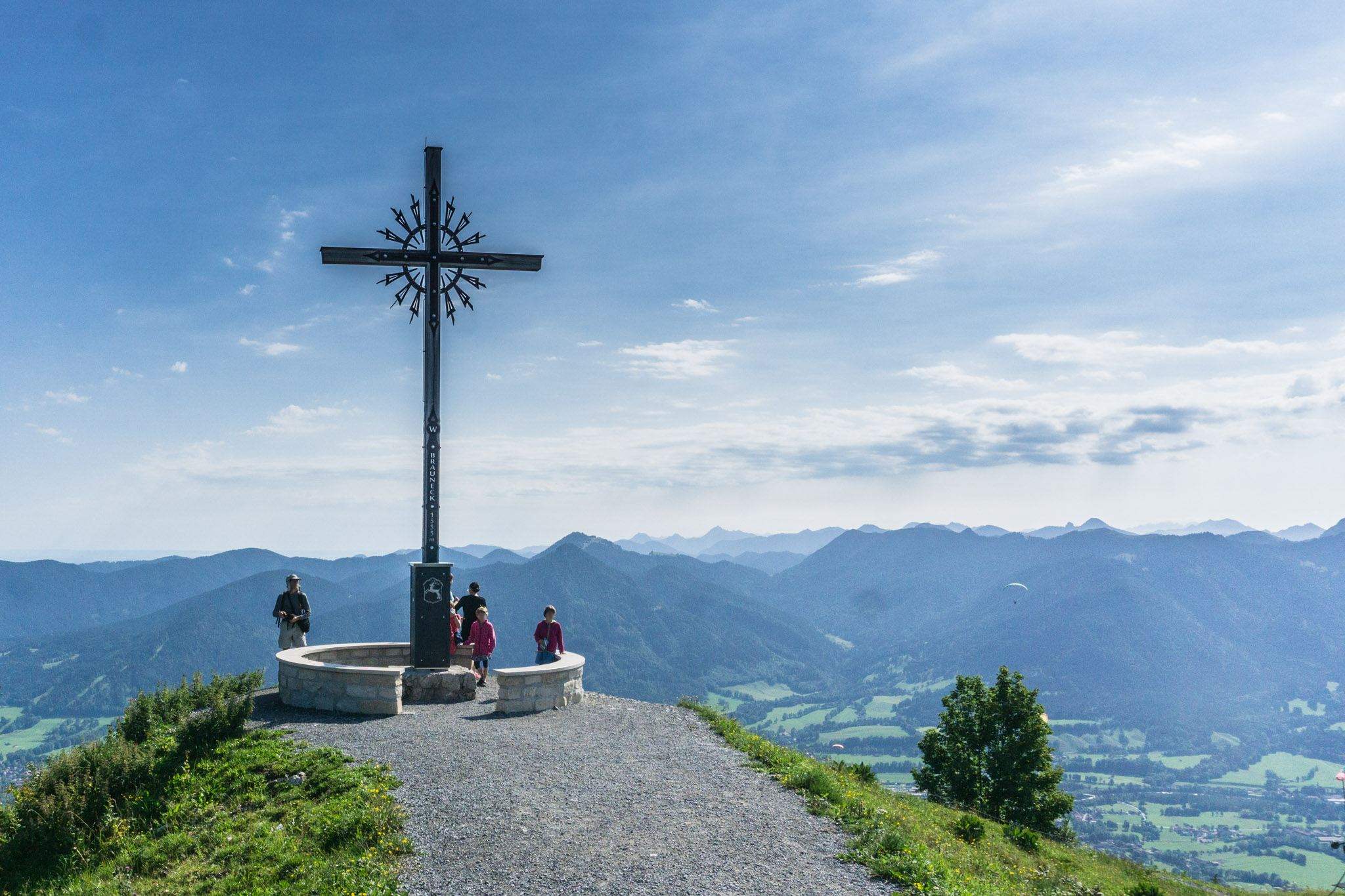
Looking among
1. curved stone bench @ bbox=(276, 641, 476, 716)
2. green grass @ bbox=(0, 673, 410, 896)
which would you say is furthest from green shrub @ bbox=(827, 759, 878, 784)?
green grass @ bbox=(0, 673, 410, 896)

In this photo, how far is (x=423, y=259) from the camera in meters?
21.3

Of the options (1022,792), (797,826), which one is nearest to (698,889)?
(797,826)

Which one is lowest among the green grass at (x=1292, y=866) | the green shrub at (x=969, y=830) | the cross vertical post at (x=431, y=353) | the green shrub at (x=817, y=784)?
the green grass at (x=1292, y=866)

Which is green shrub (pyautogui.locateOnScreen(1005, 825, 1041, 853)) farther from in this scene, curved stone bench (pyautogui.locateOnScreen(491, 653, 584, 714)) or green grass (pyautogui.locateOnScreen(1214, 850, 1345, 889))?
green grass (pyautogui.locateOnScreen(1214, 850, 1345, 889))

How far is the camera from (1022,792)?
38.1 m

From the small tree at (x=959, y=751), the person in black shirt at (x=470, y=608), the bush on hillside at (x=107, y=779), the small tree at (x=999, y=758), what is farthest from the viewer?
the small tree at (x=959, y=751)

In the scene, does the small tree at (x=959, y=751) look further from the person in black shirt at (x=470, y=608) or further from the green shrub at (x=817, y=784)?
the green shrub at (x=817, y=784)

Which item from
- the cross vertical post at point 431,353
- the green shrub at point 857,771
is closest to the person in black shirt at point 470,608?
the cross vertical post at point 431,353

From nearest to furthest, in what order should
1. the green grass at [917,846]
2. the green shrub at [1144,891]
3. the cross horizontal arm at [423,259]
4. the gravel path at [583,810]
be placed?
the gravel path at [583,810], the green grass at [917,846], the green shrub at [1144,891], the cross horizontal arm at [423,259]

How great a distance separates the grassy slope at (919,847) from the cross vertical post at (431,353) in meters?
8.95

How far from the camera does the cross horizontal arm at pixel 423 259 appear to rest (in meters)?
20.8

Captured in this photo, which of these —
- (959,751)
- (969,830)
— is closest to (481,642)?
(969,830)

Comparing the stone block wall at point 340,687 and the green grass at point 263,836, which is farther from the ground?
the stone block wall at point 340,687

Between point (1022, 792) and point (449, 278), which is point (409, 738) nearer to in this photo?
point (449, 278)
